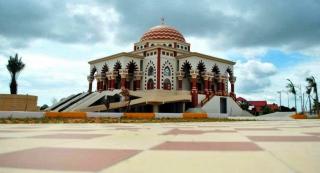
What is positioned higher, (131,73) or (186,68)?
(186,68)

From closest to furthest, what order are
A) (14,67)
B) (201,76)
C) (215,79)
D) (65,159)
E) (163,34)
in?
(65,159)
(14,67)
(201,76)
(215,79)
(163,34)

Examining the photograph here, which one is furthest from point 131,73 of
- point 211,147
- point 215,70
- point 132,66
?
point 211,147

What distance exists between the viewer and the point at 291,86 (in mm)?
62312

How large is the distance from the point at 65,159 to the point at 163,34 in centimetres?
5544

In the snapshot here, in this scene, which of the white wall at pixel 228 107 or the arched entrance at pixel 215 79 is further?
the arched entrance at pixel 215 79

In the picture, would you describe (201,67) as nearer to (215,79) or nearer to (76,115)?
(215,79)

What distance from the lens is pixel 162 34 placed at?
59.0 m

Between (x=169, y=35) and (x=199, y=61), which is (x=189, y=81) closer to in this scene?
(x=199, y=61)

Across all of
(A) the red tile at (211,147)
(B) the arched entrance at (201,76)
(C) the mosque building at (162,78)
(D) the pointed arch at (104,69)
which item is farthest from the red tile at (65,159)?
(D) the pointed arch at (104,69)

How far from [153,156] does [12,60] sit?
1469 inches

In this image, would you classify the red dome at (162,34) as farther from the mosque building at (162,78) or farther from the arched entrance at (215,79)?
the arched entrance at (215,79)

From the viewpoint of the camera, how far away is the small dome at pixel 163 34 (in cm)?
5881

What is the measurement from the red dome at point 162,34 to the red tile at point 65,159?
54091 mm

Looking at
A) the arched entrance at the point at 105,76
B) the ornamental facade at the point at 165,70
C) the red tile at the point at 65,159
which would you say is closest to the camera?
the red tile at the point at 65,159
